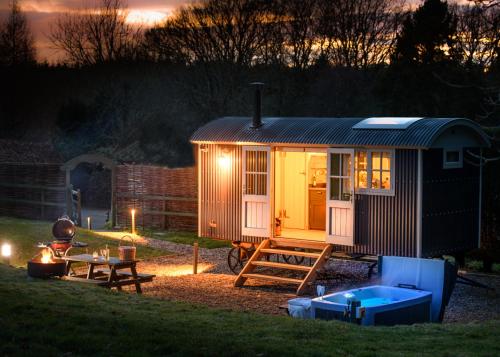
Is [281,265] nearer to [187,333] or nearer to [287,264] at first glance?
[287,264]

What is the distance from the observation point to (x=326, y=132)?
16.2 metres

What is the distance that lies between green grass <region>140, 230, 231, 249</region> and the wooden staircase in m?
4.57

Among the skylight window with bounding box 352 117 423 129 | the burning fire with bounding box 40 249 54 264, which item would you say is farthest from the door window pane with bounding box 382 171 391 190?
the burning fire with bounding box 40 249 54 264

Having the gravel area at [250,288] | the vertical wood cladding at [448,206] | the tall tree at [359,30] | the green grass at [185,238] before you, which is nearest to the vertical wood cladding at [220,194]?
the gravel area at [250,288]

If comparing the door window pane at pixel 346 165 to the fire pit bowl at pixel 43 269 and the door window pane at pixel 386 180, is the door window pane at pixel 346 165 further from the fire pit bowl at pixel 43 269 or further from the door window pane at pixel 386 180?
the fire pit bowl at pixel 43 269

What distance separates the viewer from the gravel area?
14.1 m

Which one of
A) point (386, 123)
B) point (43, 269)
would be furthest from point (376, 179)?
point (43, 269)

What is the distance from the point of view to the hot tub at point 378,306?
11500 mm

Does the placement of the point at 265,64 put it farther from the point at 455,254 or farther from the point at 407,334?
the point at 407,334

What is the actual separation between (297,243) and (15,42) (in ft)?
114

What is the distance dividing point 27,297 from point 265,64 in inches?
1019

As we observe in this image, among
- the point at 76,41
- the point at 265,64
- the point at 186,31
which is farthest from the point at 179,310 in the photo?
the point at 76,41

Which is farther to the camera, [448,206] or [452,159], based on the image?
[452,159]

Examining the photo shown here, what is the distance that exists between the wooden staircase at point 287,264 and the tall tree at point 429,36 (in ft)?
49.4
